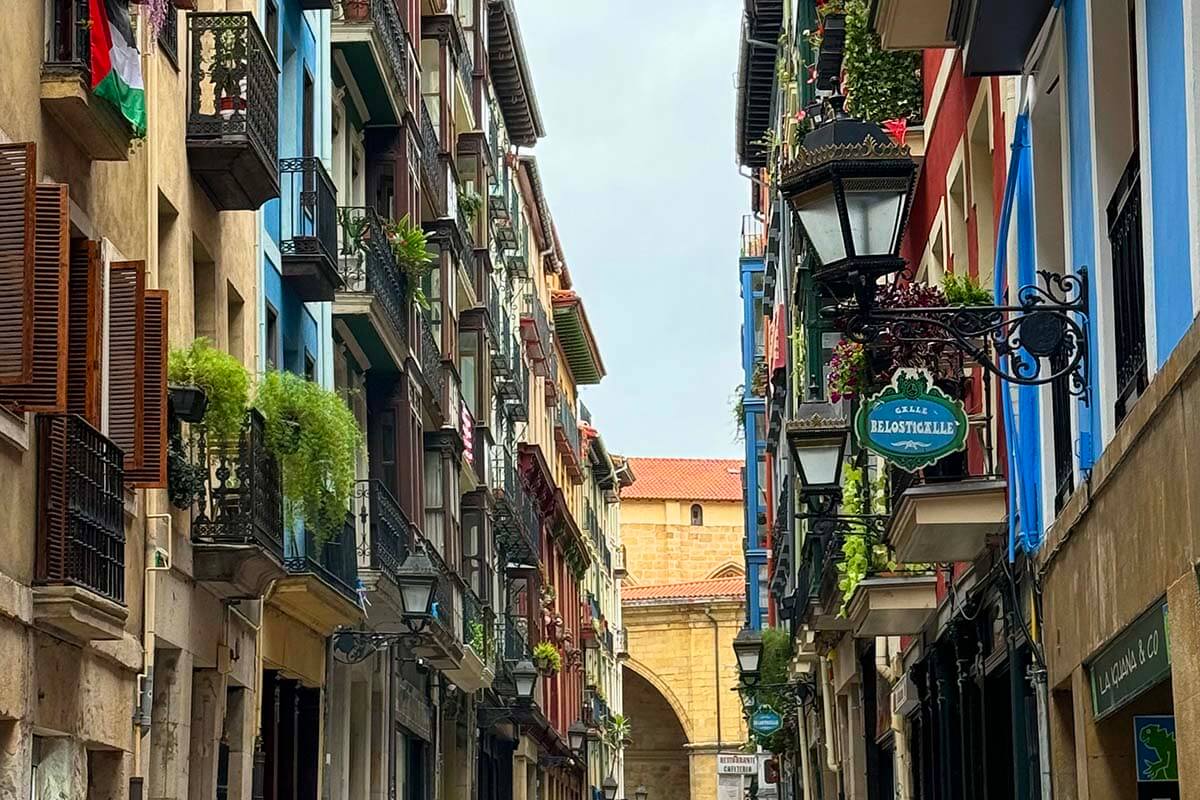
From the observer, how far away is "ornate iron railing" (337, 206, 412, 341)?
2525 centimetres

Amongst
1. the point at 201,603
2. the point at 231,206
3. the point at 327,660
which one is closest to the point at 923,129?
the point at 231,206

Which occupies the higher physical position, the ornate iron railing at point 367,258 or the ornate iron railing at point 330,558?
the ornate iron railing at point 367,258

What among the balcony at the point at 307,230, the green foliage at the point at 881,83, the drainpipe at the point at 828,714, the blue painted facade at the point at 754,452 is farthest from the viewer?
the blue painted facade at the point at 754,452

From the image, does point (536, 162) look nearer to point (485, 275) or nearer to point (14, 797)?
point (485, 275)

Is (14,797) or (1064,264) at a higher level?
(1064,264)

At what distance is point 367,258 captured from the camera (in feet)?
83.9

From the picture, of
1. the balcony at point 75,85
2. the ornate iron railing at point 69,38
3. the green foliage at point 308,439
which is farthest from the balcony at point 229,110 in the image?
the ornate iron railing at point 69,38

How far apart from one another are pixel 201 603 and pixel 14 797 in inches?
215

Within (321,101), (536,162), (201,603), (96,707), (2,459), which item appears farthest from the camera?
(536,162)

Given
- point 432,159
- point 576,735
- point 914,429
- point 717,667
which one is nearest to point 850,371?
point 914,429

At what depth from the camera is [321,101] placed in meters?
24.6

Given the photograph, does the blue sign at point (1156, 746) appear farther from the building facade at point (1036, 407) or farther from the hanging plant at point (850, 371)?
the hanging plant at point (850, 371)

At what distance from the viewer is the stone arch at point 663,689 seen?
285 feet

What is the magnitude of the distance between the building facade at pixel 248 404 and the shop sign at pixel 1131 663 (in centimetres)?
535
